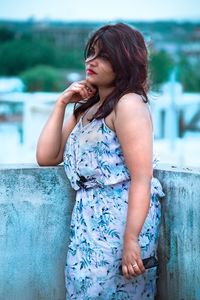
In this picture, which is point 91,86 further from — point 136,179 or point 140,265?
point 140,265

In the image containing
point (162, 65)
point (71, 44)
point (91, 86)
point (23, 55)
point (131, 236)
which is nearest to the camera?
point (131, 236)

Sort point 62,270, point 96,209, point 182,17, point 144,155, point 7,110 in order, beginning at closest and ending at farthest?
point 144,155
point 96,209
point 62,270
point 7,110
point 182,17

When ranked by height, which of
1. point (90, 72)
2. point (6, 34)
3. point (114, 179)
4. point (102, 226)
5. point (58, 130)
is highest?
point (6, 34)

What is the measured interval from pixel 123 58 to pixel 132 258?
63cm

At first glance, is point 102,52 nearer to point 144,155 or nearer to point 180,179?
point 144,155

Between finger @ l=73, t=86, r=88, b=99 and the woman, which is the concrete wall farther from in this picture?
finger @ l=73, t=86, r=88, b=99

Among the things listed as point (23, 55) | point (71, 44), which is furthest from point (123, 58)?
point (23, 55)

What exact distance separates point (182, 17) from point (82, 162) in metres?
8.43

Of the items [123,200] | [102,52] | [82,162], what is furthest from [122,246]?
[102,52]

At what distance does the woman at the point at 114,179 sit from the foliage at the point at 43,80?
811 cm

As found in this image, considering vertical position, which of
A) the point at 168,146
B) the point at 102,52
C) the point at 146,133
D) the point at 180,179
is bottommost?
the point at 168,146

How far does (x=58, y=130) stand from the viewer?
2.55 m

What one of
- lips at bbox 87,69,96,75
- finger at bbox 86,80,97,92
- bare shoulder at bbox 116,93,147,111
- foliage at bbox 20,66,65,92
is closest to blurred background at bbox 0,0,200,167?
foliage at bbox 20,66,65,92

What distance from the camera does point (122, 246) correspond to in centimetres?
228
